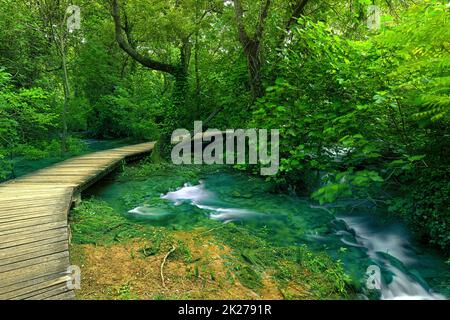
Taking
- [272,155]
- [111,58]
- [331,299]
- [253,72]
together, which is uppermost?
[111,58]

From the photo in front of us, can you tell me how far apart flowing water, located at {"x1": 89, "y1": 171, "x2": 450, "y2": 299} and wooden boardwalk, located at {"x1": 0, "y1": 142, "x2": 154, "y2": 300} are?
1748 mm

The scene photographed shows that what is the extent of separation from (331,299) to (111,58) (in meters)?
21.3

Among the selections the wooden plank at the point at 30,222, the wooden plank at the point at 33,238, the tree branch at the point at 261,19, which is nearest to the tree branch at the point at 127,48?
the tree branch at the point at 261,19

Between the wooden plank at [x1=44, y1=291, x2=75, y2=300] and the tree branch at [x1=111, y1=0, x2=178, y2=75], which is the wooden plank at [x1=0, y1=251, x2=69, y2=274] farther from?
the tree branch at [x1=111, y1=0, x2=178, y2=75]

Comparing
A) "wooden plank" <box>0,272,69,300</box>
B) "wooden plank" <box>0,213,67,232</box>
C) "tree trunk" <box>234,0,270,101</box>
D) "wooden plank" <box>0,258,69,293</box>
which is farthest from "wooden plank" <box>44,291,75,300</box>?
"tree trunk" <box>234,0,270,101</box>

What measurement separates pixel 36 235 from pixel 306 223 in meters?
5.97

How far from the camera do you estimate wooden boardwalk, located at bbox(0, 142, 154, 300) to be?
139 inches

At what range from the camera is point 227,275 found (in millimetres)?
4945

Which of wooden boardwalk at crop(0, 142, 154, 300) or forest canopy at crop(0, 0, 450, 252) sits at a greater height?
forest canopy at crop(0, 0, 450, 252)

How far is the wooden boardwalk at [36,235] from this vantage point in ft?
11.6

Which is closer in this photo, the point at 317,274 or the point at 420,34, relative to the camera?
the point at 420,34
